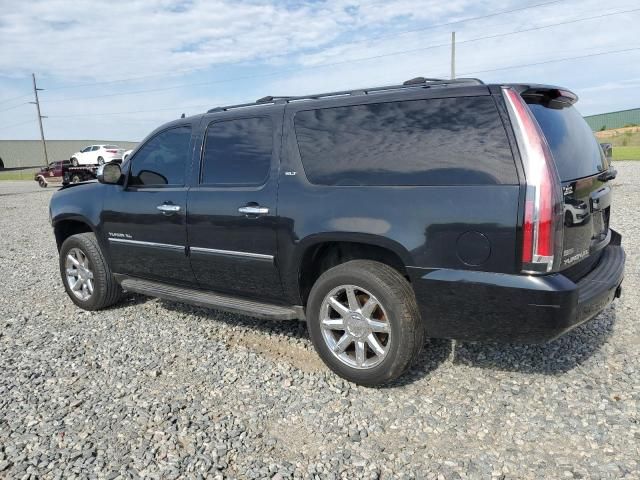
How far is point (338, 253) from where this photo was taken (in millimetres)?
3652

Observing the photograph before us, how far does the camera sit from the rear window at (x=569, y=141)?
2943 mm

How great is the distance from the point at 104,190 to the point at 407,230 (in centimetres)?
323

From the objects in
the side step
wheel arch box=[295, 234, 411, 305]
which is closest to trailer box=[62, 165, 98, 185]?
the side step

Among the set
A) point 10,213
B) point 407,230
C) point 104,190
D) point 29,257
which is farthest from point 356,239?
point 10,213

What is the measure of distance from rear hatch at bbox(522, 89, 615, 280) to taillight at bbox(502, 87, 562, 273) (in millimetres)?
108

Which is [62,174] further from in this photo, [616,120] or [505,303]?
[616,120]

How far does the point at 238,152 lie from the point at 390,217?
1495mm

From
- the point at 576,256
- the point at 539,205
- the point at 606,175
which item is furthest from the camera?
the point at 606,175

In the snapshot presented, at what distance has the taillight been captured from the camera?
268 cm

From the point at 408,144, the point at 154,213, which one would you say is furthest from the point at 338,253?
the point at 154,213

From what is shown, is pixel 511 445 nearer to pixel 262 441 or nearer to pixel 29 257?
pixel 262 441

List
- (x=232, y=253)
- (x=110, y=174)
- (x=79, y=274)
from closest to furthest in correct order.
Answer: (x=232, y=253) → (x=110, y=174) → (x=79, y=274)

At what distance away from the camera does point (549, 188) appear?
106 inches

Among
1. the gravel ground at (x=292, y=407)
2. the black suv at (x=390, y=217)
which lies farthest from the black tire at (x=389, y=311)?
the gravel ground at (x=292, y=407)
